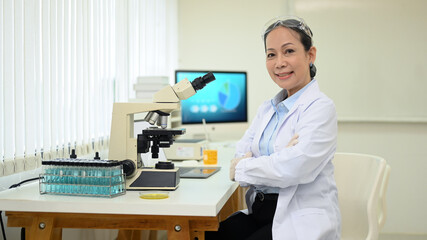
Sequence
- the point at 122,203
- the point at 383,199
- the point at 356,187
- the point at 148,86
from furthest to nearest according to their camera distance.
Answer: the point at 148,86
the point at 356,187
the point at 383,199
the point at 122,203

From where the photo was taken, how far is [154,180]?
1762 millimetres

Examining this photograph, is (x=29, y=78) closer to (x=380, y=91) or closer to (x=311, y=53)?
(x=311, y=53)

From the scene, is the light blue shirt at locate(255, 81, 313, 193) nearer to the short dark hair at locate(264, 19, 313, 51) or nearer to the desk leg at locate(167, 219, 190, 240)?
the short dark hair at locate(264, 19, 313, 51)

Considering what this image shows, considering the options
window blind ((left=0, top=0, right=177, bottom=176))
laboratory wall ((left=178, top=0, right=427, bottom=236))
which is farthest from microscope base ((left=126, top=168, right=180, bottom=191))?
laboratory wall ((left=178, top=0, right=427, bottom=236))

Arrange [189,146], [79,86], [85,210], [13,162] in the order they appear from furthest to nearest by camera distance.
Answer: [189,146] < [79,86] < [13,162] < [85,210]

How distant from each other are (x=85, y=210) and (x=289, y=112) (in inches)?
32.1

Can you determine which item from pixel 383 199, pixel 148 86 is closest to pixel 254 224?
pixel 383 199

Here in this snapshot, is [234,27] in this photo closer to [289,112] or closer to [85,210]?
[289,112]

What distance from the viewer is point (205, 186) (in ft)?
6.09

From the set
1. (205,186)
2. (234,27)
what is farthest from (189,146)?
(234,27)

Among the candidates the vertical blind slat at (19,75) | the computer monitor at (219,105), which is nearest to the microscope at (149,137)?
the vertical blind slat at (19,75)

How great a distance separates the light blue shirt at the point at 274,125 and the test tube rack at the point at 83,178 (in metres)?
0.56

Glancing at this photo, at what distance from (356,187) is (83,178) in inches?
48.3

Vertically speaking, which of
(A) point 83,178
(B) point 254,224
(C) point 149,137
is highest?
(C) point 149,137
